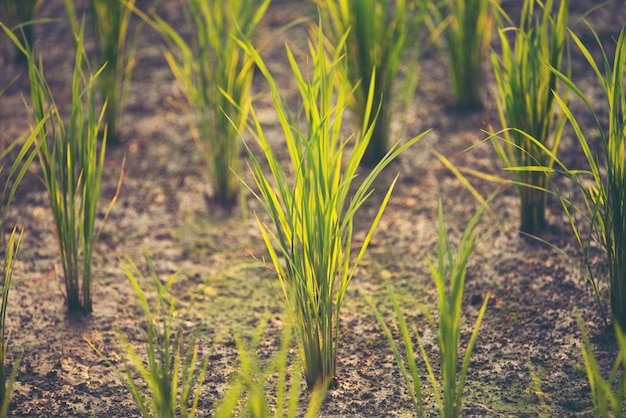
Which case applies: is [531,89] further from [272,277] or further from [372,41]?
[272,277]

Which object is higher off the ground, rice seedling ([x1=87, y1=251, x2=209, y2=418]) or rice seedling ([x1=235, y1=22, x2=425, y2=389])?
rice seedling ([x1=235, y1=22, x2=425, y2=389])

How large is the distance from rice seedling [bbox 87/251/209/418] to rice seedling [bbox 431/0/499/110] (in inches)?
43.1

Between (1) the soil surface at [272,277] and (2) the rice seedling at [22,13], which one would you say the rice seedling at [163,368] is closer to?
(1) the soil surface at [272,277]

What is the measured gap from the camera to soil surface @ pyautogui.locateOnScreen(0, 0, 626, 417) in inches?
51.9

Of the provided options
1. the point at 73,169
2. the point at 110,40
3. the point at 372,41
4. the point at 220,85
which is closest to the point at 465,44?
the point at 372,41

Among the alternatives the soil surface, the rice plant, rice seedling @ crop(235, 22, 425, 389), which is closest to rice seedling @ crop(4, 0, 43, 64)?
the soil surface

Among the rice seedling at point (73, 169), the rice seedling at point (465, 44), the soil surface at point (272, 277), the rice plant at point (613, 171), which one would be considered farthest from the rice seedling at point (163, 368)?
the rice seedling at point (465, 44)

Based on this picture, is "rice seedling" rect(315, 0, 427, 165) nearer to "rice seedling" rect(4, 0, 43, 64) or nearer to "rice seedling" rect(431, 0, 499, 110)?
"rice seedling" rect(431, 0, 499, 110)

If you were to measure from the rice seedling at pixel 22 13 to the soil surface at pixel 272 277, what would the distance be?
16 centimetres

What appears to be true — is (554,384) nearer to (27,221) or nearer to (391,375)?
(391,375)

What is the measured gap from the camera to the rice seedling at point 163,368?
105 cm

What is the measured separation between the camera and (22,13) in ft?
7.76

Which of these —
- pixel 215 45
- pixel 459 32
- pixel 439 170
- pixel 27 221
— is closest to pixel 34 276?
pixel 27 221

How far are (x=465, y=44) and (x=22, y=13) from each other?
148cm
